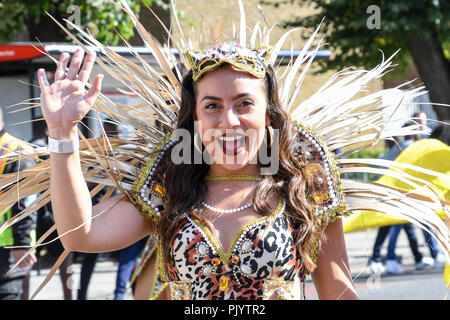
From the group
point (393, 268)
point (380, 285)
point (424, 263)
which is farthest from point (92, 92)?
point (424, 263)

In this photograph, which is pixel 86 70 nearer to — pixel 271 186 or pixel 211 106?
pixel 211 106

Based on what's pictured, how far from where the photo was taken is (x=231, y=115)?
2.36 meters

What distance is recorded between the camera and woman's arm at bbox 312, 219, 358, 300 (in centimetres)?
255

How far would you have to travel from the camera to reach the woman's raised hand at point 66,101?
2.13 meters

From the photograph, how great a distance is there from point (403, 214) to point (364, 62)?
7762 millimetres

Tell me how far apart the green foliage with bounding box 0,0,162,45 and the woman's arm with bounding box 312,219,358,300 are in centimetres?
395

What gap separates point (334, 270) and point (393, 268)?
6008 mm

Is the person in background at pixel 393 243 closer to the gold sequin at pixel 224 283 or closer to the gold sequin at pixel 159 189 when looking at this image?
the gold sequin at pixel 159 189

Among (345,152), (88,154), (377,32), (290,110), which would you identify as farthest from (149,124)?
(377,32)

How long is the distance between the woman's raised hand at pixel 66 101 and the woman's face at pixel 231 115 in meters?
0.42

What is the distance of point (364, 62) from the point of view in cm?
1014

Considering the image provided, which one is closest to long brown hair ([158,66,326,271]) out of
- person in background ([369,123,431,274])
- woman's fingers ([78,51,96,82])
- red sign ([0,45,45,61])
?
woman's fingers ([78,51,96,82])

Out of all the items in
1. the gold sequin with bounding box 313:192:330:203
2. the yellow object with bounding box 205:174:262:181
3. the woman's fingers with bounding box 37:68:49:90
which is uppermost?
the woman's fingers with bounding box 37:68:49:90

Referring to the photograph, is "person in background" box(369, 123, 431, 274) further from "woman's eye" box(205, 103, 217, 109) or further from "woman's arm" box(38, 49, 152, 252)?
"woman's arm" box(38, 49, 152, 252)
